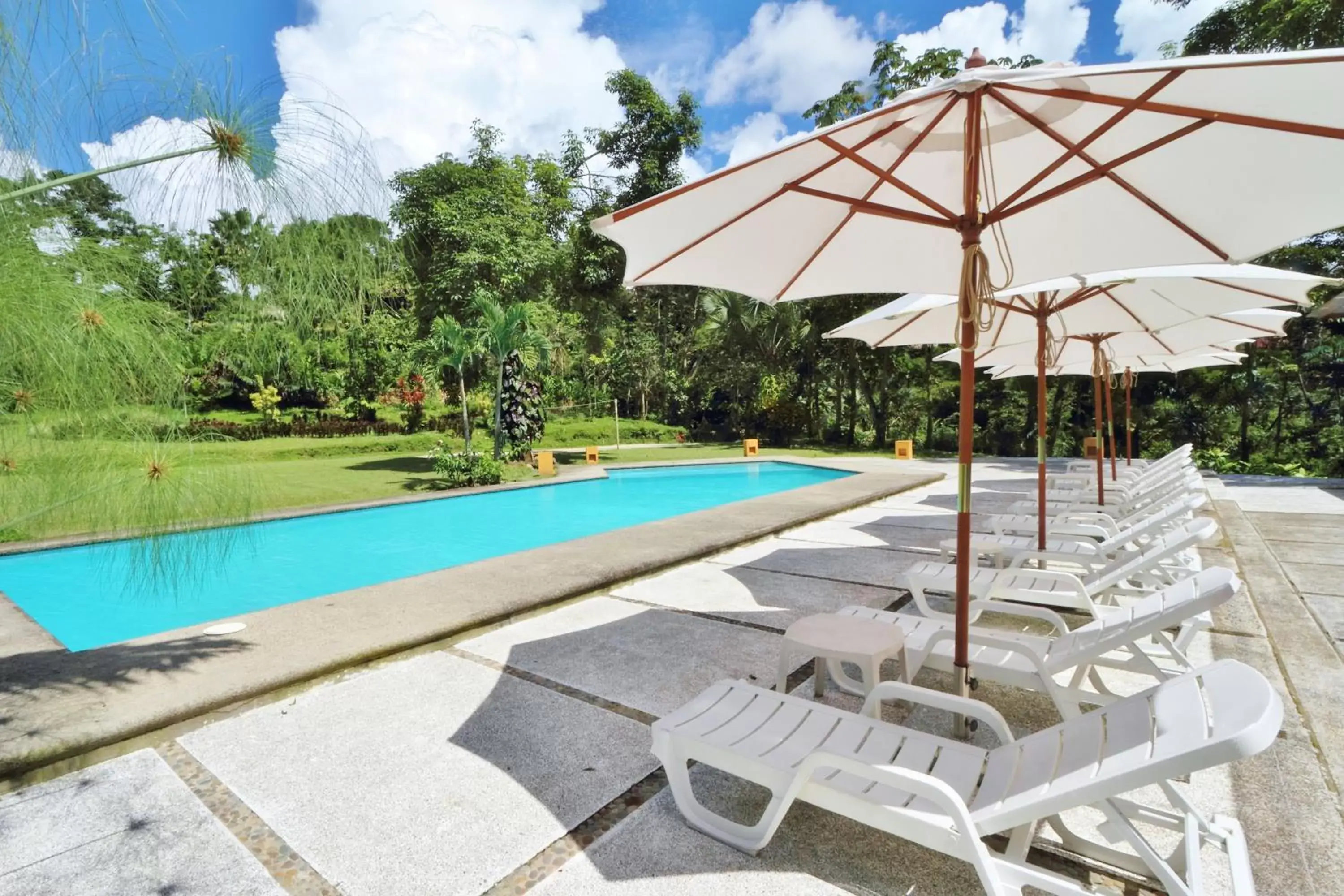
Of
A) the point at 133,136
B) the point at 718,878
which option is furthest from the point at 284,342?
the point at 718,878

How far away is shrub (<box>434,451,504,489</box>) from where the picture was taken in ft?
45.3

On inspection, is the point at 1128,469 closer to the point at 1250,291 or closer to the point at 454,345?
the point at 1250,291

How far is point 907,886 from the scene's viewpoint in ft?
6.84

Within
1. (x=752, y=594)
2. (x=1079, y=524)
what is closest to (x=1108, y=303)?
(x=1079, y=524)

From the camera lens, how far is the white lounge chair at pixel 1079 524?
5855 mm

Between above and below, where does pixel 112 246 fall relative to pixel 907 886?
above

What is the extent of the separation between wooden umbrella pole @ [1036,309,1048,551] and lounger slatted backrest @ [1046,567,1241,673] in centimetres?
209

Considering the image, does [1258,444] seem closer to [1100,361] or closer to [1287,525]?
[1287,525]

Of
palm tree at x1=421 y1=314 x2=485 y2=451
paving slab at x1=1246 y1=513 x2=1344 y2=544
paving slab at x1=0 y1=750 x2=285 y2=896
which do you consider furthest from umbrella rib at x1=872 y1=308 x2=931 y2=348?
palm tree at x1=421 y1=314 x2=485 y2=451

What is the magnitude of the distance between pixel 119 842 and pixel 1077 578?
481cm

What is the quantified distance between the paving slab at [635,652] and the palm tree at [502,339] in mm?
11802

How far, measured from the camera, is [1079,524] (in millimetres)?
6184

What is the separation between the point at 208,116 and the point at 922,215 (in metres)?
2.85

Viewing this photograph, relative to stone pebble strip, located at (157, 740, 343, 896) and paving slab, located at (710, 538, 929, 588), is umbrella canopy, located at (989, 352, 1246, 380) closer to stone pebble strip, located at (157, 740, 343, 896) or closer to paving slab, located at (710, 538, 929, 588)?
paving slab, located at (710, 538, 929, 588)
